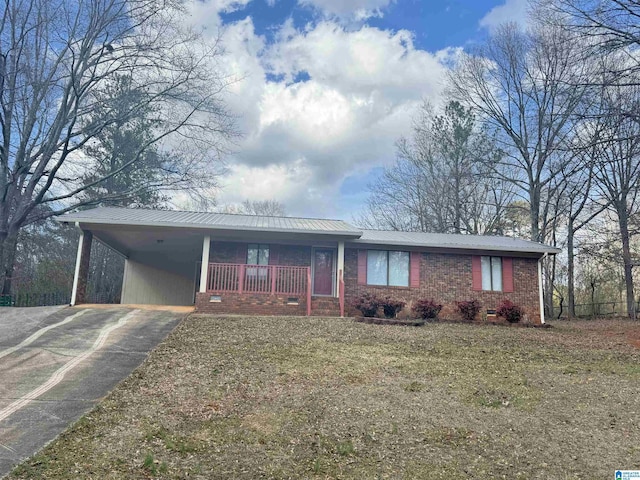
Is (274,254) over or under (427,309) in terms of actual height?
over

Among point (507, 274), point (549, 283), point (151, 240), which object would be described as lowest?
point (507, 274)

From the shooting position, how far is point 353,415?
530cm

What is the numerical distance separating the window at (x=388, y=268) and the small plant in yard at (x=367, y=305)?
4.84 feet

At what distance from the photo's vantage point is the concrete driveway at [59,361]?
185 inches

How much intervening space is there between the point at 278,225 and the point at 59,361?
7.97 m

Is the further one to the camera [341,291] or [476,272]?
[476,272]

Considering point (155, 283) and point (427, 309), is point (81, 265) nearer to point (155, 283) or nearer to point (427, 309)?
point (155, 283)

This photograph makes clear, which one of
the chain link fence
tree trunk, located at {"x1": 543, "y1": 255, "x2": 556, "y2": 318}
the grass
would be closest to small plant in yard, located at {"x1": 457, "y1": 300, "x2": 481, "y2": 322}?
the grass

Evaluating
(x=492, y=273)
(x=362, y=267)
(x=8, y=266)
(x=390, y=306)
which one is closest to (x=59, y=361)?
(x=390, y=306)

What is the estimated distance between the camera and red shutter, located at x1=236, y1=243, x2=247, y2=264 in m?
14.4

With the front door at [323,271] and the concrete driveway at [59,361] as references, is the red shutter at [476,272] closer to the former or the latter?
the front door at [323,271]

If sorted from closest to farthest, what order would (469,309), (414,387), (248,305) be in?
1. (414,387)
2. (248,305)
3. (469,309)

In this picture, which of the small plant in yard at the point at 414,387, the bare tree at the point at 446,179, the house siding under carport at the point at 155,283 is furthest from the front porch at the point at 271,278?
the bare tree at the point at 446,179

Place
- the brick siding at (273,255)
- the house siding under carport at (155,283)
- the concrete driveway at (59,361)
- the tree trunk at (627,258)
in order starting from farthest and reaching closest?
the tree trunk at (627,258)
the house siding under carport at (155,283)
the brick siding at (273,255)
the concrete driveway at (59,361)
